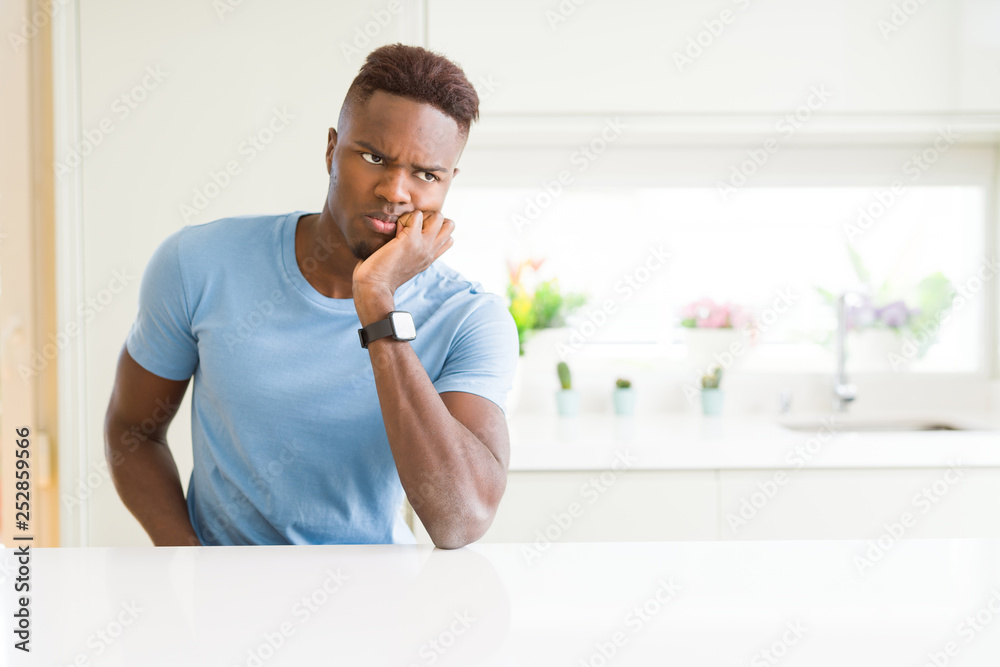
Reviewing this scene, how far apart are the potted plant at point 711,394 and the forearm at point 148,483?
1.53 m

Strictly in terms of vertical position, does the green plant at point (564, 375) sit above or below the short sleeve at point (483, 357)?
below

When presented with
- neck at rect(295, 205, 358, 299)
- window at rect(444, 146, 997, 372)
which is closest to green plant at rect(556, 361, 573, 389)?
window at rect(444, 146, 997, 372)

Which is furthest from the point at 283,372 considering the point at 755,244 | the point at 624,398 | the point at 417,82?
the point at 755,244

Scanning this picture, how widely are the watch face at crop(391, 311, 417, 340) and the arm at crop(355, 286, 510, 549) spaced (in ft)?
0.03

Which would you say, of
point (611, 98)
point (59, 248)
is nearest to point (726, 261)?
point (611, 98)

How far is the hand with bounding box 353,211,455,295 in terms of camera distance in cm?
98

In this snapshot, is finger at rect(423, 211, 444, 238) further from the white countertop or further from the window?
the window

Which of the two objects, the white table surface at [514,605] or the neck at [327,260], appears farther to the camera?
the neck at [327,260]

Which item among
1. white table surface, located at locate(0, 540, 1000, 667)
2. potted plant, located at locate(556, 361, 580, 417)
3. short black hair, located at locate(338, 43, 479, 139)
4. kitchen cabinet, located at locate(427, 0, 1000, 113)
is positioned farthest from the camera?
potted plant, located at locate(556, 361, 580, 417)

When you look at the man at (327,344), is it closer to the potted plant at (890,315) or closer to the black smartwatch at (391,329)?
the black smartwatch at (391,329)

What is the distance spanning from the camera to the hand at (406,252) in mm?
981

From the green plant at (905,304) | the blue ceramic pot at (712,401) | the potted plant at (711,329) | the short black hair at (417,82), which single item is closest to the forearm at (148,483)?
the short black hair at (417,82)

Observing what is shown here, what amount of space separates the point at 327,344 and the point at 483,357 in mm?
215

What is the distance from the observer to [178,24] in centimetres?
180
